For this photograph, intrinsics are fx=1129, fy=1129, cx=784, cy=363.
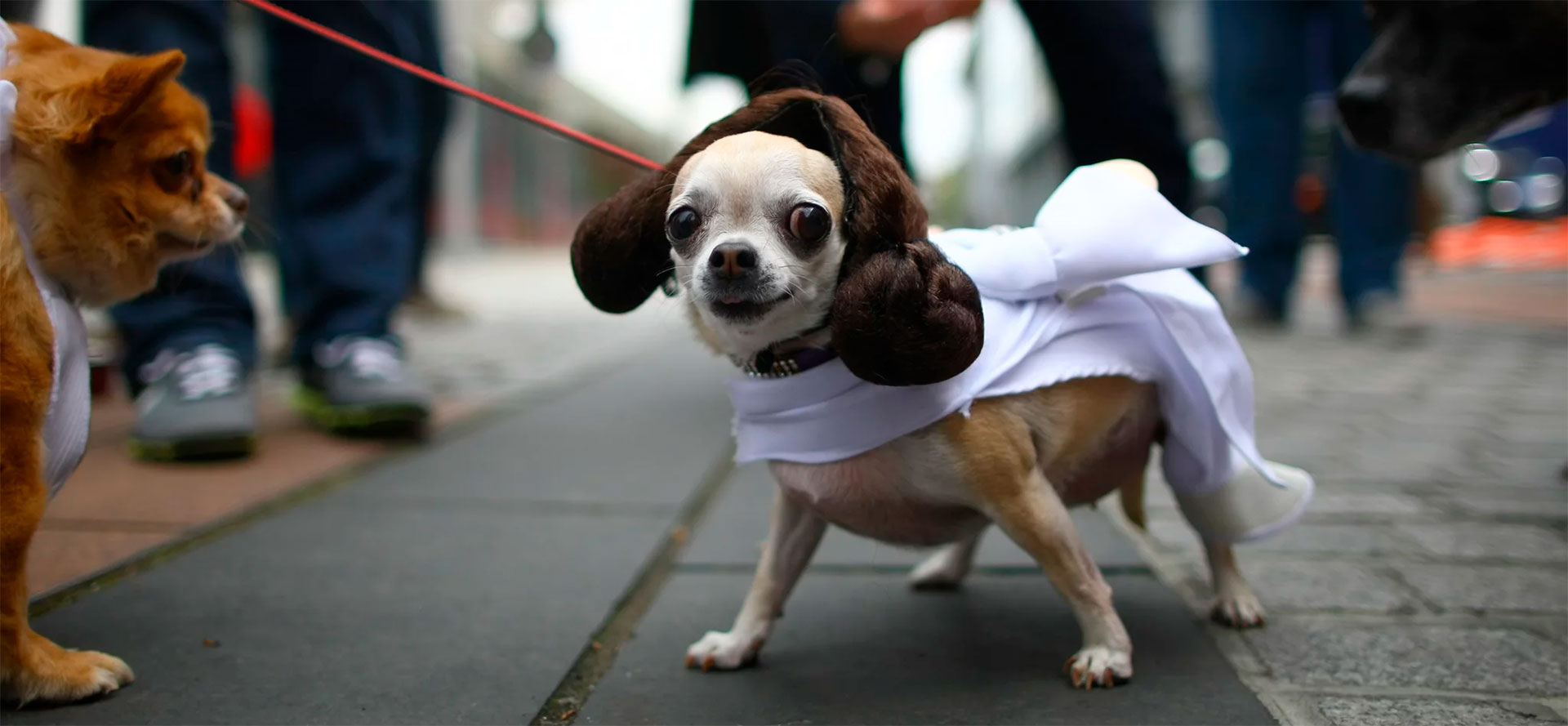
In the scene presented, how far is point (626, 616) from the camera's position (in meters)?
1.84

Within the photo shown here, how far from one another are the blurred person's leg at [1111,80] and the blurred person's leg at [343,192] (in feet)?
5.93

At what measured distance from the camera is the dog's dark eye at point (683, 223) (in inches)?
53.3

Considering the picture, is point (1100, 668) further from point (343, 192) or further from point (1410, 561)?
point (343, 192)

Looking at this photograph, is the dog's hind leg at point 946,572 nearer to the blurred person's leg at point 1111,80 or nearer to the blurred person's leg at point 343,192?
the blurred person's leg at point 1111,80

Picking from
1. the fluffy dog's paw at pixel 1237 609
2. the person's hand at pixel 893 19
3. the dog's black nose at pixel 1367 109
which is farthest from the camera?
the dog's black nose at pixel 1367 109

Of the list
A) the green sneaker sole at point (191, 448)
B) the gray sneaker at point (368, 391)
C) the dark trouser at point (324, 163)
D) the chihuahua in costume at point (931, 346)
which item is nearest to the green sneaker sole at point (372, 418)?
the gray sneaker at point (368, 391)

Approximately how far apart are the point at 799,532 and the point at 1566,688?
1.02 meters

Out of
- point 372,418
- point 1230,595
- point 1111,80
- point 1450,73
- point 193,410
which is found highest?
point 1450,73

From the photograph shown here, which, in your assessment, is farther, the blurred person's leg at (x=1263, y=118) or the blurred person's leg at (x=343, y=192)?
the blurred person's leg at (x=1263, y=118)

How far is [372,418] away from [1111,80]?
2105mm

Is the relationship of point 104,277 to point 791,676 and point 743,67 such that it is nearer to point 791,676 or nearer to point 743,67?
point 791,676

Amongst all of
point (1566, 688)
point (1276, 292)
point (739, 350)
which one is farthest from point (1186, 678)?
point (1276, 292)

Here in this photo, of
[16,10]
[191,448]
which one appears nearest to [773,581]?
[191,448]

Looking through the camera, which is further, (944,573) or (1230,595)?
(944,573)
